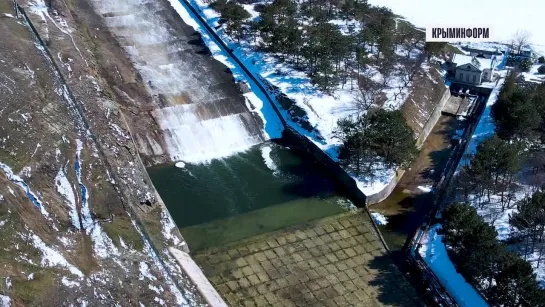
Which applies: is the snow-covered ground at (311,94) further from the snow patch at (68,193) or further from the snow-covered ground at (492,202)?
the snow patch at (68,193)

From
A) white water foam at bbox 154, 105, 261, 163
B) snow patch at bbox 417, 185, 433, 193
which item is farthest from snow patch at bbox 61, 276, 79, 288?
snow patch at bbox 417, 185, 433, 193

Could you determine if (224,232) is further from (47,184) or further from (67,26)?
(67,26)

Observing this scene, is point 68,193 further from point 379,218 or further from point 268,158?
point 379,218

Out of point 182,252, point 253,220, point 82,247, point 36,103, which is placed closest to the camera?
point 82,247

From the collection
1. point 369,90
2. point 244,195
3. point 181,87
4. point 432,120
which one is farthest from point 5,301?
point 432,120

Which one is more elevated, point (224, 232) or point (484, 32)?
point (484, 32)

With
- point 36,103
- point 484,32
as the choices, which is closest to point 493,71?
point 484,32

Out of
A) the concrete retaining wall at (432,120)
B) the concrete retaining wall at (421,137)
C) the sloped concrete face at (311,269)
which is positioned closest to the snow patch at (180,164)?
the sloped concrete face at (311,269)
